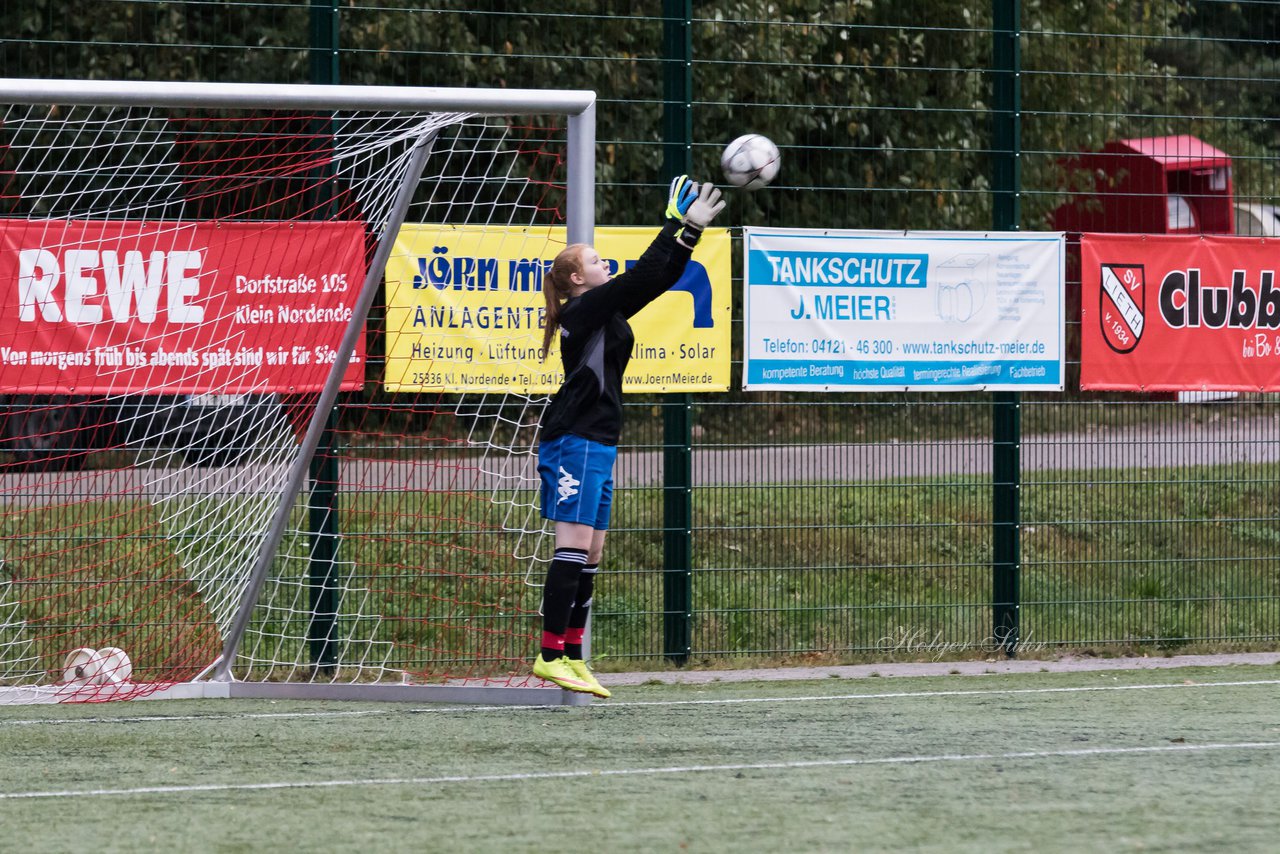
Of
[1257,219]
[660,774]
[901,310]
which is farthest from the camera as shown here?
[1257,219]

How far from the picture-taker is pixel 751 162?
23.3ft

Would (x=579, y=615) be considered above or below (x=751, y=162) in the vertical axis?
below

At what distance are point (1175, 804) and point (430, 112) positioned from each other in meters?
4.04

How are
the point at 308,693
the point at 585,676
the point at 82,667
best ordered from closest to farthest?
the point at 585,676 → the point at 308,693 → the point at 82,667

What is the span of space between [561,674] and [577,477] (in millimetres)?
811

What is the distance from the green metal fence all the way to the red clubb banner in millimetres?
973

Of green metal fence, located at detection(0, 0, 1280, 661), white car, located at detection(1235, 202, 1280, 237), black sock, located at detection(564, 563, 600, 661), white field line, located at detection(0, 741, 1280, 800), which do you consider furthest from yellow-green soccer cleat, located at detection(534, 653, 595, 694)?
white car, located at detection(1235, 202, 1280, 237)

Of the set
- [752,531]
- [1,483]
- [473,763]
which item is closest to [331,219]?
[1,483]

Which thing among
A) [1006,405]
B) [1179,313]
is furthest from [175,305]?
[1179,313]

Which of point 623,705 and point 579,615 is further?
point 623,705

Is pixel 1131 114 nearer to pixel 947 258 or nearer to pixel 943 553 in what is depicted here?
pixel 947 258

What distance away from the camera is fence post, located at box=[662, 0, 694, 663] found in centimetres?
859

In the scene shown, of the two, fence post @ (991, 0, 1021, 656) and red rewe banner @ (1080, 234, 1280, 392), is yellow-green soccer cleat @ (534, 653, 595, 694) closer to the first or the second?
fence post @ (991, 0, 1021, 656)

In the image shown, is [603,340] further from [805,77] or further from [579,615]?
[805,77]
